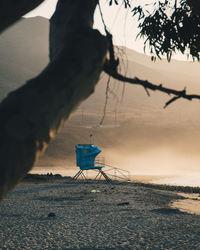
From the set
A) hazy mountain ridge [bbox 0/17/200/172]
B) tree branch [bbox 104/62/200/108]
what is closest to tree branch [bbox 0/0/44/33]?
tree branch [bbox 104/62/200/108]

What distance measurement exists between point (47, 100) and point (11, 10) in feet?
2.49

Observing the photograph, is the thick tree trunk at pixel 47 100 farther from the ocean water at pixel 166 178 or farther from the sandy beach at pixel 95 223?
the ocean water at pixel 166 178

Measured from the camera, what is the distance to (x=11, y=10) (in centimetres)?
242

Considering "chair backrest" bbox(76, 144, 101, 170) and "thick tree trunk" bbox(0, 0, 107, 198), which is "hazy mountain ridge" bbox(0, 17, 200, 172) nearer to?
"chair backrest" bbox(76, 144, 101, 170)

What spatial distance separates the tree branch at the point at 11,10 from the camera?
237 centimetres

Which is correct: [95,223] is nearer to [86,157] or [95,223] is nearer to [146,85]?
[146,85]

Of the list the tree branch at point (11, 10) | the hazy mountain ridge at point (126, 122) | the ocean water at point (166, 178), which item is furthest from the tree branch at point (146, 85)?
the hazy mountain ridge at point (126, 122)

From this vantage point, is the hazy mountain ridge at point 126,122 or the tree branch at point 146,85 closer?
the tree branch at point 146,85

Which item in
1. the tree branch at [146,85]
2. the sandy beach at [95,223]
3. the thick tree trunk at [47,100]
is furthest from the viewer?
the sandy beach at [95,223]

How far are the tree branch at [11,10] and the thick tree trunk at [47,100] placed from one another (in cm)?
34

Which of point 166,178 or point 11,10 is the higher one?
point 11,10

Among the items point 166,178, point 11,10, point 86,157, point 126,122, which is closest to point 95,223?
point 11,10

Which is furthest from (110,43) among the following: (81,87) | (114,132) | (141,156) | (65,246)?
(114,132)

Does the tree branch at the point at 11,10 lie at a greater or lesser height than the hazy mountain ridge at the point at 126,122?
lesser
